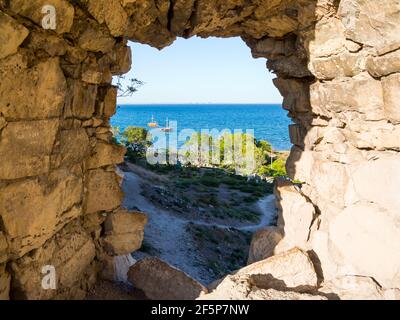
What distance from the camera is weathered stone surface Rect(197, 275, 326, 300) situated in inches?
170

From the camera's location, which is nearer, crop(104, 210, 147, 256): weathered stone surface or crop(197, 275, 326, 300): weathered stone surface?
crop(197, 275, 326, 300): weathered stone surface

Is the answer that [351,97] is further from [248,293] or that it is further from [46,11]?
[46,11]

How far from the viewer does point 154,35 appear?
579 centimetres

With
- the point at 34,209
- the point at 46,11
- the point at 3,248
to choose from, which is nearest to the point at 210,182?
the point at 34,209

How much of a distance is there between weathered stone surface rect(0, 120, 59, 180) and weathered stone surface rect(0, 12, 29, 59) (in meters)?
0.70

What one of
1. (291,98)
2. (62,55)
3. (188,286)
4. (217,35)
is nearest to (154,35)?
(217,35)

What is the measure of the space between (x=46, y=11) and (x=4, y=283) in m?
2.73

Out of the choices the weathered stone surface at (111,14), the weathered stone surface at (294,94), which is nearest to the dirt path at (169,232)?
the weathered stone surface at (294,94)

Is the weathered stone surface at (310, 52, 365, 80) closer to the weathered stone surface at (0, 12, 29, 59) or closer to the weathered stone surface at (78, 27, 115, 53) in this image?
the weathered stone surface at (78, 27, 115, 53)

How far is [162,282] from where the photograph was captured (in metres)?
5.62

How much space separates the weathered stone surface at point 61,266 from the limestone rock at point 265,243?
268cm

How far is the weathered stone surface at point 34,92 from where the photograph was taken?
3629 mm

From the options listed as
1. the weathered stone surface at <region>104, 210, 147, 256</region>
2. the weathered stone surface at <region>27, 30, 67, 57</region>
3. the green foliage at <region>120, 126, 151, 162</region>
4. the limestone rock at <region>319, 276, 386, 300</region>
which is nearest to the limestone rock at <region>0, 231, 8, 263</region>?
the weathered stone surface at <region>27, 30, 67, 57</region>

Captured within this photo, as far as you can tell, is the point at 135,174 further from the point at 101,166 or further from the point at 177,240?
the point at 101,166
